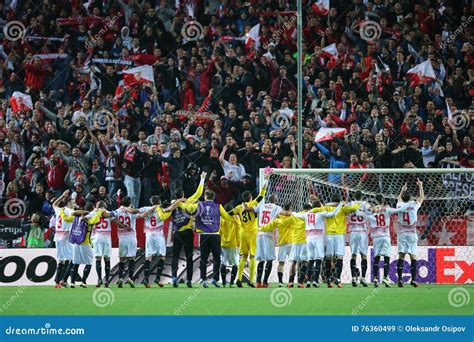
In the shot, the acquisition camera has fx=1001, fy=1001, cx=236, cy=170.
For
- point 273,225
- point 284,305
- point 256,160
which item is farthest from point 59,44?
point 284,305

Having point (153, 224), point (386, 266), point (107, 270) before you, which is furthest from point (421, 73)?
point (107, 270)

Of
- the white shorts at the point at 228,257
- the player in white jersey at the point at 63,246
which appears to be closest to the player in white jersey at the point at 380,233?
the white shorts at the point at 228,257

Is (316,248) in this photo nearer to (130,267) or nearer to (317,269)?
(317,269)

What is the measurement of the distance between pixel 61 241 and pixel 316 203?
459 centimetres

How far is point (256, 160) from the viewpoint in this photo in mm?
20812

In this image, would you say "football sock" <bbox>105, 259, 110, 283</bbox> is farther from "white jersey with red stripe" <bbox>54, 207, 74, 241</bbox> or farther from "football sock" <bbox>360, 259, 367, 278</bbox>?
"football sock" <bbox>360, 259, 367, 278</bbox>

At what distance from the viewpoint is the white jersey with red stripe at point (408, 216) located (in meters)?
17.3

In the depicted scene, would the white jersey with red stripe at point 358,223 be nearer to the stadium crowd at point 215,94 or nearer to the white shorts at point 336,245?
the white shorts at point 336,245

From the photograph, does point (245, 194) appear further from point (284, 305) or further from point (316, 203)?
point (284, 305)

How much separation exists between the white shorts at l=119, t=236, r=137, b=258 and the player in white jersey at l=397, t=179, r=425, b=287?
4.66 metres

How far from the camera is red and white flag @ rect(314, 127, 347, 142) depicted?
21.9 m

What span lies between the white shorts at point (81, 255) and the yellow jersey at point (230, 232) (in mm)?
2373

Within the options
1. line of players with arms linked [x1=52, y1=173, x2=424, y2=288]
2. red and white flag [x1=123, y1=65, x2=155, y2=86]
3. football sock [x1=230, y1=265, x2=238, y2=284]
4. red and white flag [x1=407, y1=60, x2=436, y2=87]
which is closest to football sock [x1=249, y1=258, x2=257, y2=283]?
line of players with arms linked [x1=52, y1=173, x2=424, y2=288]

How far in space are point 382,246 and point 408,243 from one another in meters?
0.46
